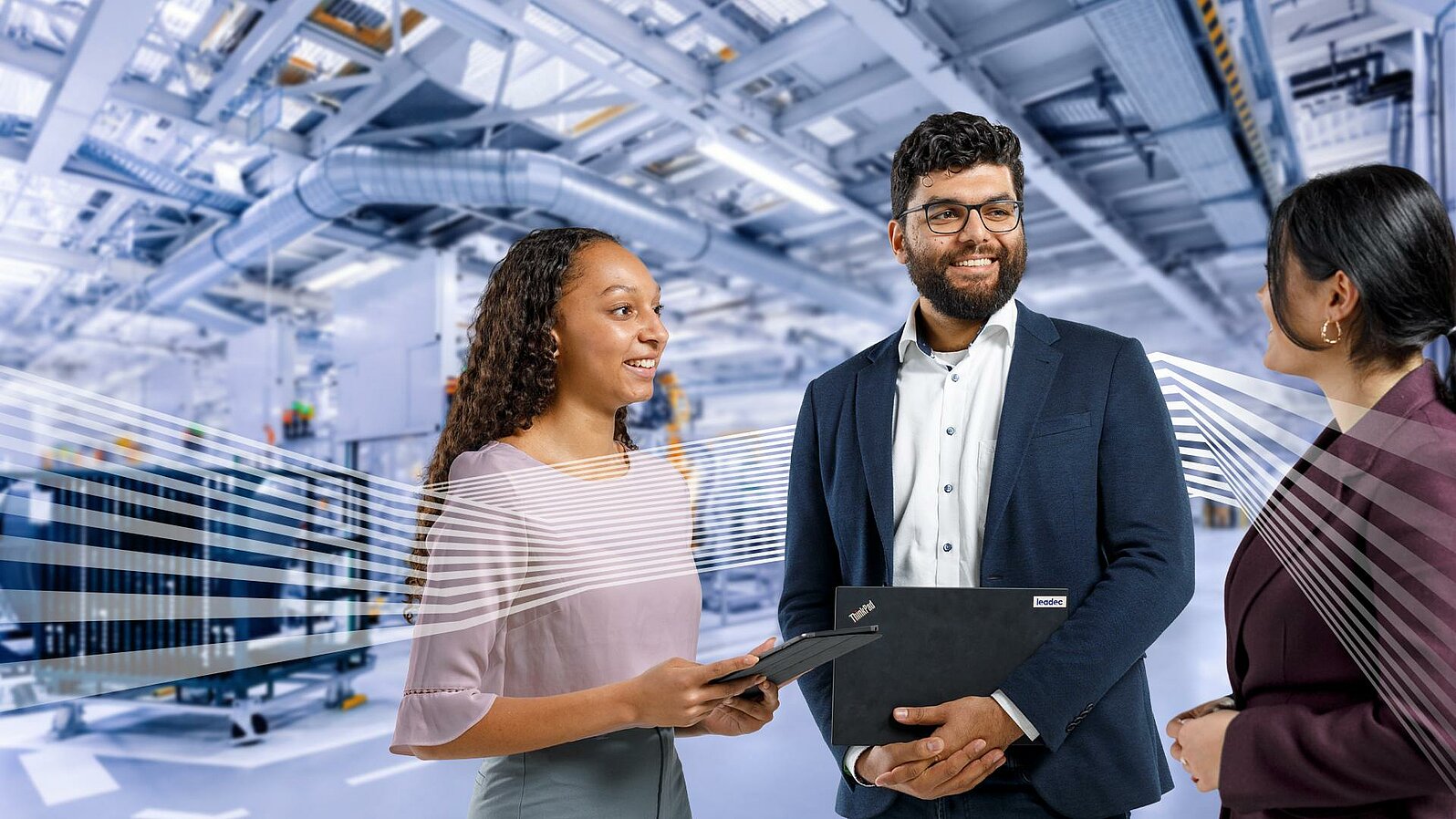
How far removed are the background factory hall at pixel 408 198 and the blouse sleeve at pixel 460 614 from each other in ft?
5.59

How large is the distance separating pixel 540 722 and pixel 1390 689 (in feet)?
2.98

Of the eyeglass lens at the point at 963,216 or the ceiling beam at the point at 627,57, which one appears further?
the ceiling beam at the point at 627,57

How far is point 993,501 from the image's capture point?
1308 millimetres

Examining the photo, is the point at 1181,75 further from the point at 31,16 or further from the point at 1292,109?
the point at 31,16

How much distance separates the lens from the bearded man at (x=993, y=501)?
119cm

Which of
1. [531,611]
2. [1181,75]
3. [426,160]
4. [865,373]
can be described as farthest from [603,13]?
[531,611]

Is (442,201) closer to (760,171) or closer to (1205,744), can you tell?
(760,171)

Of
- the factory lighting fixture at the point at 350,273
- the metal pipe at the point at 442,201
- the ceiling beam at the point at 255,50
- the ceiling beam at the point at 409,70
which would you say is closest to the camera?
the ceiling beam at the point at 255,50

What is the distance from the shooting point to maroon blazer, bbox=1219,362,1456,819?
84cm

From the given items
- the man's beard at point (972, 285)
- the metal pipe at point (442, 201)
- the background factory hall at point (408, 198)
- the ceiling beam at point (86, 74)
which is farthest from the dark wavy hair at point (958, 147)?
the metal pipe at point (442, 201)

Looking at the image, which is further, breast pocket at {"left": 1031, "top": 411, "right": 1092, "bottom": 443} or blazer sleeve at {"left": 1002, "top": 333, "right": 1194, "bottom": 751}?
breast pocket at {"left": 1031, "top": 411, "right": 1092, "bottom": 443}

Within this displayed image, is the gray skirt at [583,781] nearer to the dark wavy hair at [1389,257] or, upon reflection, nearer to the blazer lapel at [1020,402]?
the blazer lapel at [1020,402]

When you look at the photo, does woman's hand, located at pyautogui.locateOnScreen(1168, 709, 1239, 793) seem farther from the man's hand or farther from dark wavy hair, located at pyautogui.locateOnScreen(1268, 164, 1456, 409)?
dark wavy hair, located at pyautogui.locateOnScreen(1268, 164, 1456, 409)

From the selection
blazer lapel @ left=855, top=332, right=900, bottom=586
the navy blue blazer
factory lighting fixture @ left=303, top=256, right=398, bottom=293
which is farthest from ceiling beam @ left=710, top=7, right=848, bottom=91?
factory lighting fixture @ left=303, top=256, right=398, bottom=293
